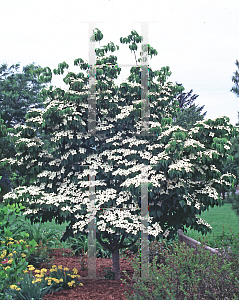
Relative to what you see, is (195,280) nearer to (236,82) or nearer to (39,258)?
(39,258)

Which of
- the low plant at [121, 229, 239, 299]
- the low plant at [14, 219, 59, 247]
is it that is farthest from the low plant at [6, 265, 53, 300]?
the low plant at [14, 219, 59, 247]

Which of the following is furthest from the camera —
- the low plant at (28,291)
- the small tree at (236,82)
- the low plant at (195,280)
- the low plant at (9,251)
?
the small tree at (236,82)

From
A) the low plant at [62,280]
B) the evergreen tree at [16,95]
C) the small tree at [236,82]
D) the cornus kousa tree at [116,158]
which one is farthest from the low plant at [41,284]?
the evergreen tree at [16,95]

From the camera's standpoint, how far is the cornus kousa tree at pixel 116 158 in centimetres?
578

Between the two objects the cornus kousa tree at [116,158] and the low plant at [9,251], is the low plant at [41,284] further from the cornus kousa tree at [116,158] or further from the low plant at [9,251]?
the low plant at [9,251]

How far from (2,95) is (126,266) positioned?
21.5 metres

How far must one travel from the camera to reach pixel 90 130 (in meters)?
6.55

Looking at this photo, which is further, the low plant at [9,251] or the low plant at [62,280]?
the low plant at [62,280]

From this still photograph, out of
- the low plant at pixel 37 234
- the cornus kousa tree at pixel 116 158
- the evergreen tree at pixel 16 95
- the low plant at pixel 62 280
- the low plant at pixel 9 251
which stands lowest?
the low plant at pixel 62 280

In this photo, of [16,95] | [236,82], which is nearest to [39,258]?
[236,82]

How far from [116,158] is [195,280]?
3.13 metres

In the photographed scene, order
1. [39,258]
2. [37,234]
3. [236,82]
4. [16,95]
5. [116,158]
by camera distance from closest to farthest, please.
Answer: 1. [116,158]
2. [39,258]
3. [37,234]
4. [236,82]
5. [16,95]

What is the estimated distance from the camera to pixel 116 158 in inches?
241

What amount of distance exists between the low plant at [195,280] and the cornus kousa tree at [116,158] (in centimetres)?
167
